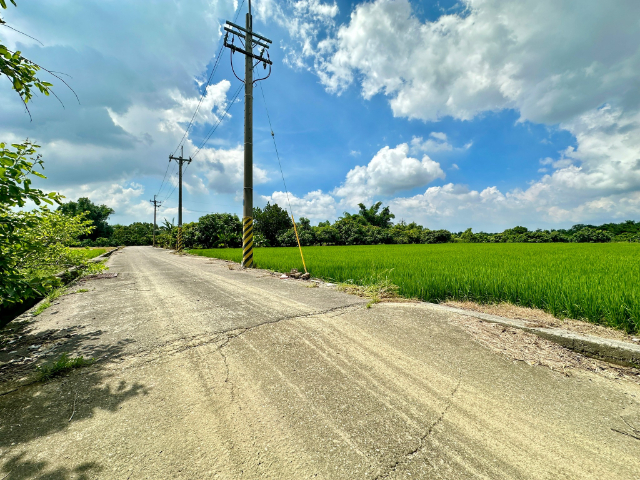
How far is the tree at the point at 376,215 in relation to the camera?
159 ft

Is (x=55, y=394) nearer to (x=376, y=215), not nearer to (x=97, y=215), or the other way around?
(x=376, y=215)

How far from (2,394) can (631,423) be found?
13.8 feet

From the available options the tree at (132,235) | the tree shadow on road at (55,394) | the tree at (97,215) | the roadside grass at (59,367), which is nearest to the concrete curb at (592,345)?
the tree shadow on road at (55,394)

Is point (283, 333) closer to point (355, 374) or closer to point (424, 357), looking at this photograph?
point (355, 374)

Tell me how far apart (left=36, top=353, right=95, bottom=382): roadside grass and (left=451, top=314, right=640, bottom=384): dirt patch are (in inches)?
148

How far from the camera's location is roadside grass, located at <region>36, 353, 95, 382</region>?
210cm

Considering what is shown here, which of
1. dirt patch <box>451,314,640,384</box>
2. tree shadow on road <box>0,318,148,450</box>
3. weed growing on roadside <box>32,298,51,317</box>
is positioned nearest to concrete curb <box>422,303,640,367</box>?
dirt patch <box>451,314,640,384</box>

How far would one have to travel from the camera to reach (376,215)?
159ft

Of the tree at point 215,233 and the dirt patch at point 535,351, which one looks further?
the tree at point 215,233

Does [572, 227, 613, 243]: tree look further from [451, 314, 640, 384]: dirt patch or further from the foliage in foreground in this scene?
the foliage in foreground

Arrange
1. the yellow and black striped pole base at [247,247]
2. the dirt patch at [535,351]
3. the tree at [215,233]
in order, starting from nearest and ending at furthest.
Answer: the dirt patch at [535,351]
the yellow and black striped pole base at [247,247]
the tree at [215,233]

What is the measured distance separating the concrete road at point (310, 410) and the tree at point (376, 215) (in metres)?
46.5

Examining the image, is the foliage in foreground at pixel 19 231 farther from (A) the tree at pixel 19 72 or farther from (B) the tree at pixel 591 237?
(B) the tree at pixel 591 237

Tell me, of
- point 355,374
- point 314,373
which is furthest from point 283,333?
point 355,374
